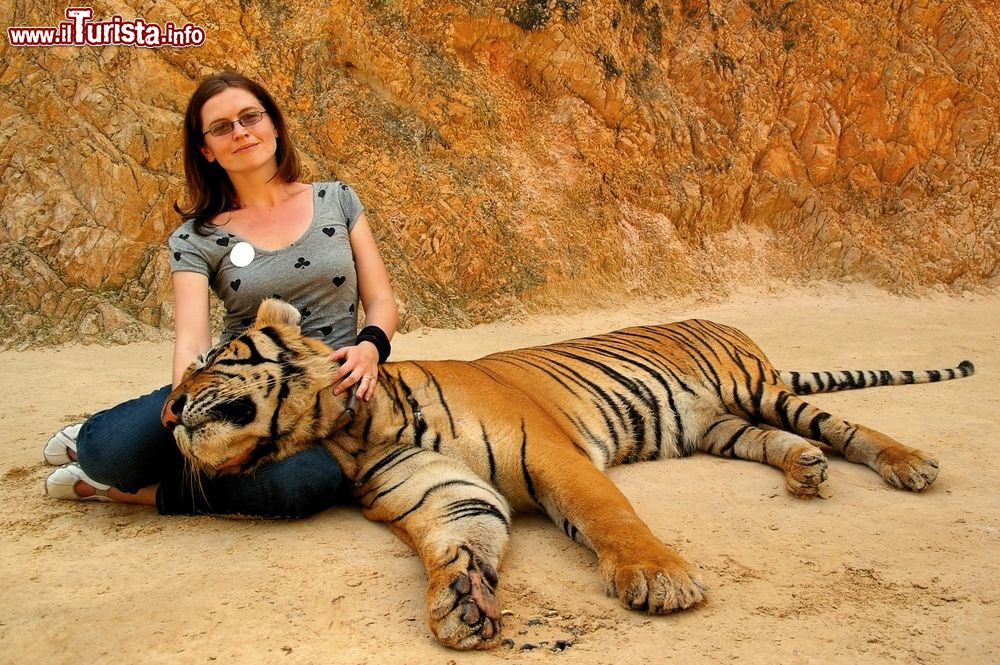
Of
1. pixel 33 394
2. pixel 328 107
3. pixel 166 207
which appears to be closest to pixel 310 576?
pixel 33 394

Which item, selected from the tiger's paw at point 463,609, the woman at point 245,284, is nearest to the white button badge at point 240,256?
the woman at point 245,284

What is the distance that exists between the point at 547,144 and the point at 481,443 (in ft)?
16.9

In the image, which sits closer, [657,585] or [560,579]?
[657,585]

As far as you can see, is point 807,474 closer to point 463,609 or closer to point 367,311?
point 463,609

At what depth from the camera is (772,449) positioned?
2984 millimetres

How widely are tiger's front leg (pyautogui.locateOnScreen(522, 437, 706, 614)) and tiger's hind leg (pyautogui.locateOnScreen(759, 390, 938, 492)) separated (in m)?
1.20

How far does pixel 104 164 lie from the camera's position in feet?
18.5

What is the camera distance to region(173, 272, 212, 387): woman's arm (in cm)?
A: 247

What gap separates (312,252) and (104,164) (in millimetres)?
3964

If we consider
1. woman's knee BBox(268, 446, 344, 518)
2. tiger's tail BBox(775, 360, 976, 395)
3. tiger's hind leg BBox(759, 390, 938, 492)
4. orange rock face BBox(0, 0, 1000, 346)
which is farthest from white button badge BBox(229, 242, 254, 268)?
orange rock face BBox(0, 0, 1000, 346)

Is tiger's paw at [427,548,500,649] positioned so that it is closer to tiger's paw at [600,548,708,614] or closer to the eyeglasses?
tiger's paw at [600,548,708,614]

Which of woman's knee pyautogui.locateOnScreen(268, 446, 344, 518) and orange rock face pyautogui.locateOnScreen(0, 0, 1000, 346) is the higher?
orange rock face pyautogui.locateOnScreen(0, 0, 1000, 346)

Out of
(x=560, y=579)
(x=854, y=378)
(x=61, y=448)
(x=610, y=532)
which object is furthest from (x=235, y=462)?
(x=854, y=378)

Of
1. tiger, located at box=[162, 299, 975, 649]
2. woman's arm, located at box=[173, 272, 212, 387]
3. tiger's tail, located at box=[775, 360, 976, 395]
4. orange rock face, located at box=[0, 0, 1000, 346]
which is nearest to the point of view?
tiger, located at box=[162, 299, 975, 649]
